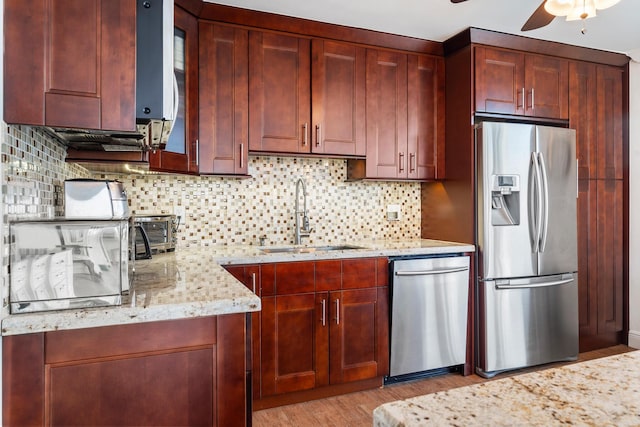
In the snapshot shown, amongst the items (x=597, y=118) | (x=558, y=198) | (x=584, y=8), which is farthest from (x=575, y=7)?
(x=597, y=118)

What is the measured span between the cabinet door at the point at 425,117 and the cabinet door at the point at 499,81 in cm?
31

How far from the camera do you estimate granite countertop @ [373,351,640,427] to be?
45 centimetres

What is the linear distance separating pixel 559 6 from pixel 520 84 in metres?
1.16

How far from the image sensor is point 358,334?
2609mm

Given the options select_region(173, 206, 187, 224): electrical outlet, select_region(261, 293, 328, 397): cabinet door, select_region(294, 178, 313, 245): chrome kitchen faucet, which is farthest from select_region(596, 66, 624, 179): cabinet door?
select_region(173, 206, 187, 224): electrical outlet

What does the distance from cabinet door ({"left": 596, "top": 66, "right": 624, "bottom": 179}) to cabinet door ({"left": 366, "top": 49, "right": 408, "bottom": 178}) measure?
1744mm

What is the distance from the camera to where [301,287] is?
247 cm

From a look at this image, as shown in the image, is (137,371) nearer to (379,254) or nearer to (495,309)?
(379,254)

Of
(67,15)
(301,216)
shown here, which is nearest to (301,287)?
(301,216)

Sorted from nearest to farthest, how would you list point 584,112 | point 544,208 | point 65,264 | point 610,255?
point 65,264
point 544,208
point 584,112
point 610,255

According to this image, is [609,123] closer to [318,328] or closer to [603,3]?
[603,3]

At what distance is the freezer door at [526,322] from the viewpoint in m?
2.87

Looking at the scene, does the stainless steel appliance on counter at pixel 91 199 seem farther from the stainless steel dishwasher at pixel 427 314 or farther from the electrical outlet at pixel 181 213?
the stainless steel dishwasher at pixel 427 314

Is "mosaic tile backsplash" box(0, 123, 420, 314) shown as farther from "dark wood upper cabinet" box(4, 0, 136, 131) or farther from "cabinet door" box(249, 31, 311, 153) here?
"dark wood upper cabinet" box(4, 0, 136, 131)
